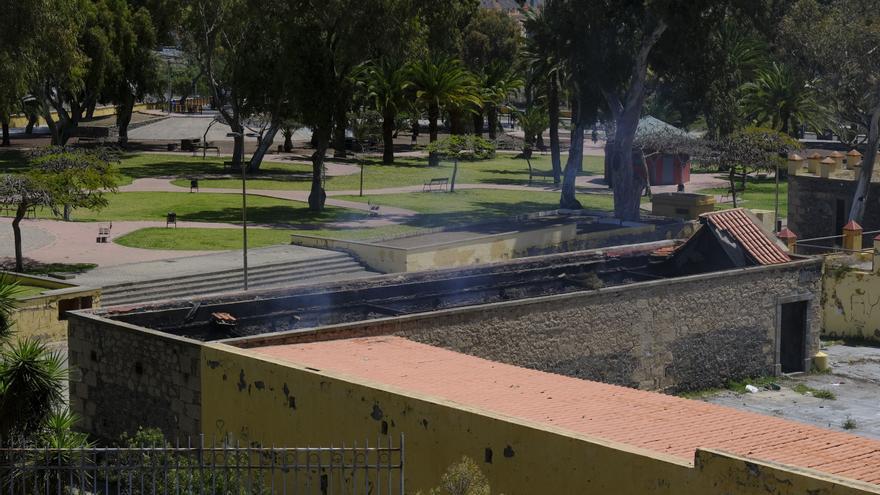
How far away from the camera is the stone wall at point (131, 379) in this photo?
2114 centimetres

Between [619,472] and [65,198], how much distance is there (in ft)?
78.9

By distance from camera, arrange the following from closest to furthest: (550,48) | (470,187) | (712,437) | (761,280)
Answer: (712,437), (761,280), (550,48), (470,187)

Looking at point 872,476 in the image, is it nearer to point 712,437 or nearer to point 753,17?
point 712,437

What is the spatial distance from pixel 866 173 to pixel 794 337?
1539 centimetres

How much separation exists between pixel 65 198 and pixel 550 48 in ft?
67.6

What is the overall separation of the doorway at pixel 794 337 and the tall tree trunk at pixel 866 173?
587 inches

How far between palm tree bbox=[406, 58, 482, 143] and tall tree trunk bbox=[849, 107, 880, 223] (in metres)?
24.7

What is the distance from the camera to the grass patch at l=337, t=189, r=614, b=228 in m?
50.7

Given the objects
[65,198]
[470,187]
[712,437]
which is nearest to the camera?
[712,437]

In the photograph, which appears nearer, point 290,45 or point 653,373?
point 653,373

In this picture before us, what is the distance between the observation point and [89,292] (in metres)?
31.8

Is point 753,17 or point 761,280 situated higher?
point 753,17

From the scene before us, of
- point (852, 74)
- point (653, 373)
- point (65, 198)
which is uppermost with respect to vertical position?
point (852, 74)

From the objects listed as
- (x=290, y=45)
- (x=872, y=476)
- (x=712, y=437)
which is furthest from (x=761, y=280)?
(x=290, y=45)
